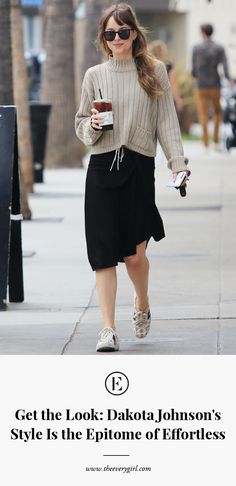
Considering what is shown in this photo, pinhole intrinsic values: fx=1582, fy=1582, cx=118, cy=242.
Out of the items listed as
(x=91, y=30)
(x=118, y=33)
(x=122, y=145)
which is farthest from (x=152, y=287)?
(x=91, y=30)

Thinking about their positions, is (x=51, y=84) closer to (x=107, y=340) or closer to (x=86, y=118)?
(x=86, y=118)

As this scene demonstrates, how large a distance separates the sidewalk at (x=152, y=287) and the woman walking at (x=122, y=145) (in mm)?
540

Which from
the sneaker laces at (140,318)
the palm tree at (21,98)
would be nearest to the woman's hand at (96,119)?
the sneaker laces at (140,318)

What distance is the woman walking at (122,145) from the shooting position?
8156 mm

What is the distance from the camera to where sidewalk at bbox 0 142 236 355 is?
8742 millimetres

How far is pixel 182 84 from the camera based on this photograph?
33469 millimetres

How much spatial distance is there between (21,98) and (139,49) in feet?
30.5

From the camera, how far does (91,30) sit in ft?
89.1

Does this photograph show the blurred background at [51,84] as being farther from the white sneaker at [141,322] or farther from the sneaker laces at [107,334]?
the sneaker laces at [107,334]

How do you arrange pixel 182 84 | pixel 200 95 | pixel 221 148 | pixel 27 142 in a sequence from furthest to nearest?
pixel 182 84
pixel 221 148
pixel 200 95
pixel 27 142

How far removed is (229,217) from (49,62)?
289 inches
